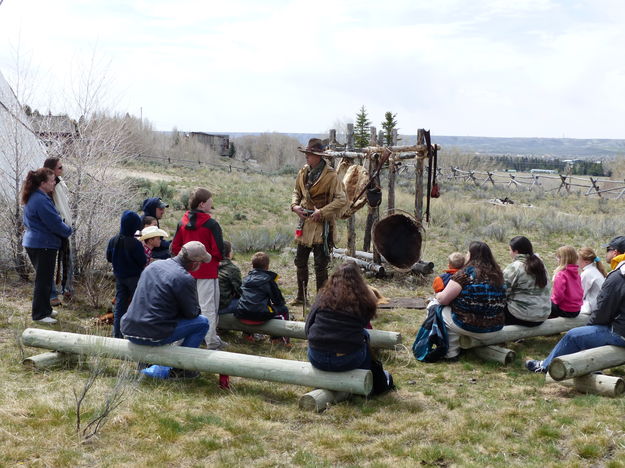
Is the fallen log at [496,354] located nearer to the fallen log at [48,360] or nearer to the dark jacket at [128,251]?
the dark jacket at [128,251]

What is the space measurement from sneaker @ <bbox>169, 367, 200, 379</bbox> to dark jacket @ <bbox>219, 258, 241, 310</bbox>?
1.42 meters

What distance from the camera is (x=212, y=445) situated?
4203 mm

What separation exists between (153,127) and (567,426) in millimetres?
48816

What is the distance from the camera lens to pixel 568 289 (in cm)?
698

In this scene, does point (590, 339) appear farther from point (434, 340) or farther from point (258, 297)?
point (258, 297)

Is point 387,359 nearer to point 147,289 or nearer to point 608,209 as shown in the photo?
point 147,289

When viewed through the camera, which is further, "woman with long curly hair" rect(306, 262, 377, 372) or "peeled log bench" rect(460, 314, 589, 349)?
"peeled log bench" rect(460, 314, 589, 349)

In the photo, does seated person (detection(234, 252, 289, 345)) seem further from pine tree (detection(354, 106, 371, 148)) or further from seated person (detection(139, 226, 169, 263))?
pine tree (detection(354, 106, 371, 148))

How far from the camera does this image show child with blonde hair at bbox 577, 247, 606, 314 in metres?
6.87

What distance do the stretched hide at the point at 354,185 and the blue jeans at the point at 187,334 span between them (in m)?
4.31

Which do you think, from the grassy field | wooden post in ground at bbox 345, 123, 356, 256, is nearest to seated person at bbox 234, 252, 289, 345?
the grassy field

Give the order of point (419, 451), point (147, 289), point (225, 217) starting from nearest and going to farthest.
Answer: point (419, 451), point (147, 289), point (225, 217)

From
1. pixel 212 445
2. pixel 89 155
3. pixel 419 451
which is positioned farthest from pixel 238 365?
pixel 89 155

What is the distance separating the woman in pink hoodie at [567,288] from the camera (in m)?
6.89
